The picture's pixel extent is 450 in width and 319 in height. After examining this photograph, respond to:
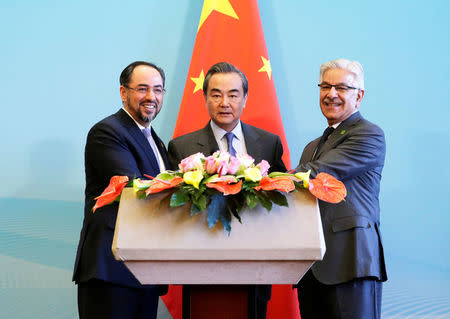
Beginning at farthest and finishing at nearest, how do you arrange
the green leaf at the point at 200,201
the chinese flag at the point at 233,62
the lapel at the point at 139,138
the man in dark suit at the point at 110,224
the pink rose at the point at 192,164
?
the chinese flag at the point at 233,62, the lapel at the point at 139,138, the man in dark suit at the point at 110,224, the pink rose at the point at 192,164, the green leaf at the point at 200,201

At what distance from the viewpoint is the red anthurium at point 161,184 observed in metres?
1.29

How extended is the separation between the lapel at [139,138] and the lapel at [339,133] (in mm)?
743

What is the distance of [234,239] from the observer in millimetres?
1275

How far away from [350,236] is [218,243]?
2.85 ft

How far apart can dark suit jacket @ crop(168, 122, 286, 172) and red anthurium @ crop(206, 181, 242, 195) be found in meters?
0.86

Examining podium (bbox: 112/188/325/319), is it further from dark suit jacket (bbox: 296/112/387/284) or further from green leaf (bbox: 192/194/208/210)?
dark suit jacket (bbox: 296/112/387/284)

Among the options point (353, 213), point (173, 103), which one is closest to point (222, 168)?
point (353, 213)

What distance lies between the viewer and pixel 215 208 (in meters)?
1.29

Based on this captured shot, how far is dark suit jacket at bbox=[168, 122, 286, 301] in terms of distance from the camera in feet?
7.13

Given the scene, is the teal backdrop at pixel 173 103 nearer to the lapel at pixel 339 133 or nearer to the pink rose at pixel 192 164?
the lapel at pixel 339 133

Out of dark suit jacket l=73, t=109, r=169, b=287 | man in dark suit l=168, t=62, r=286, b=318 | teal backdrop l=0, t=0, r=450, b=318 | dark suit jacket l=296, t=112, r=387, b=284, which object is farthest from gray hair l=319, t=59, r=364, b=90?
dark suit jacket l=73, t=109, r=169, b=287

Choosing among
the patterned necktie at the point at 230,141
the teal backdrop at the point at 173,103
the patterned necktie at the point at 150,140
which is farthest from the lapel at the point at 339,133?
the teal backdrop at the point at 173,103

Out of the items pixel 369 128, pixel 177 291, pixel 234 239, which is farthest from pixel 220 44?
pixel 234 239

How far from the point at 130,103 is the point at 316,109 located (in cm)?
145
